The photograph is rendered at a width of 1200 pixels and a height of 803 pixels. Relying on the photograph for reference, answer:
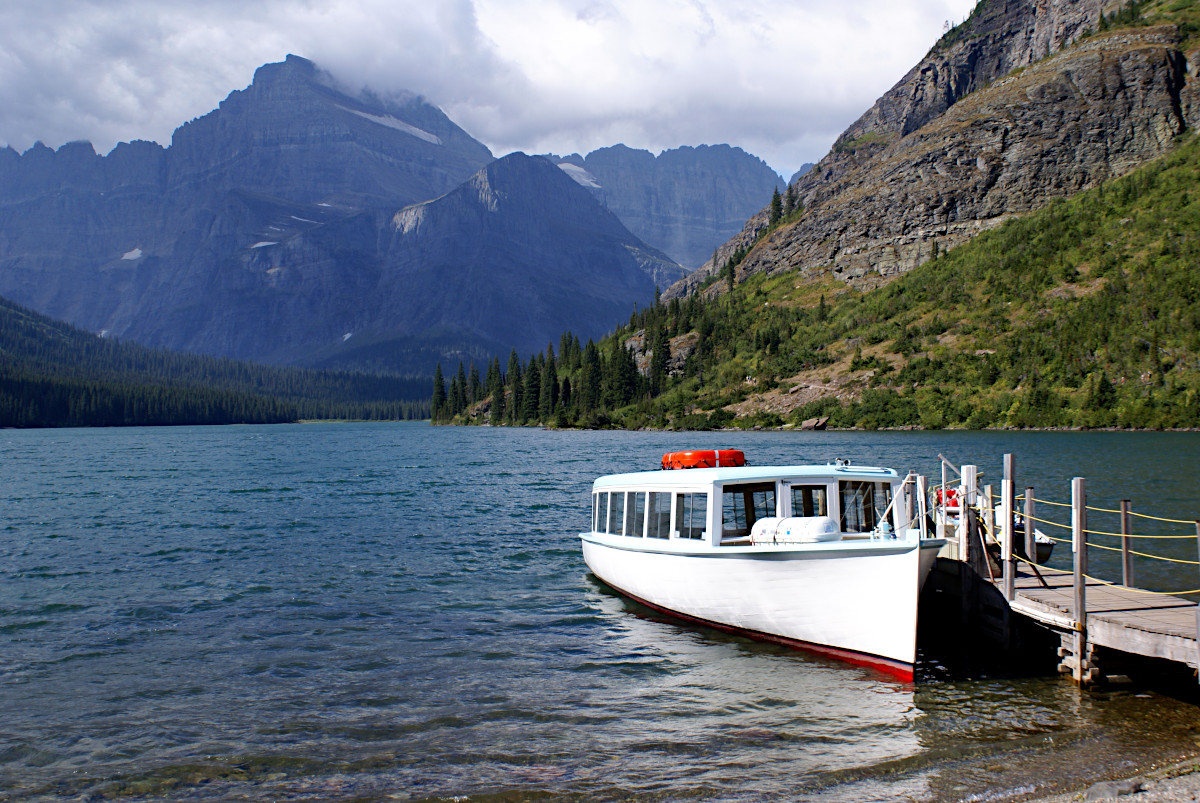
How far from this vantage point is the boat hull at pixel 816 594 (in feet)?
61.0

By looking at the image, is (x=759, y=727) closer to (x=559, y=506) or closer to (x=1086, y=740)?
(x=1086, y=740)

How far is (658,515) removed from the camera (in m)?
25.4

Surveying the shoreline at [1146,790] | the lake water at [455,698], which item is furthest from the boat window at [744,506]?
the shoreline at [1146,790]

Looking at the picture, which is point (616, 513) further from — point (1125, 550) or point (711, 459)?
point (1125, 550)

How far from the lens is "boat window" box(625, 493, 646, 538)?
86.2 feet

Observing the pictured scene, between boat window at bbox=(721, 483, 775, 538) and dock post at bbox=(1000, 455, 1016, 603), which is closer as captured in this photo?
dock post at bbox=(1000, 455, 1016, 603)

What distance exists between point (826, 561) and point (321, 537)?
31626 mm

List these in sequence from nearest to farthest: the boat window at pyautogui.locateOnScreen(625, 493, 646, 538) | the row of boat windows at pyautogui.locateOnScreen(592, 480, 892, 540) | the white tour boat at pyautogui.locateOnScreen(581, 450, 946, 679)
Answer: the white tour boat at pyautogui.locateOnScreen(581, 450, 946, 679)
the row of boat windows at pyautogui.locateOnScreen(592, 480, 892, 540)
the boat window at pyautogui.locateOnScreen(625, 493, 646, 538)

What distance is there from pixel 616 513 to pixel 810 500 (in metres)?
7.72

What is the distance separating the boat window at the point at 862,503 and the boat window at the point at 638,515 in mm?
6387

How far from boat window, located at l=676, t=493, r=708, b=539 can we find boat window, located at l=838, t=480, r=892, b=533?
3.91m

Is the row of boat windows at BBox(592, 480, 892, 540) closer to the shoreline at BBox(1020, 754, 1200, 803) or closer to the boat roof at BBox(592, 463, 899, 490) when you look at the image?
the boat roof at BBox(592, 463, 899, 490)

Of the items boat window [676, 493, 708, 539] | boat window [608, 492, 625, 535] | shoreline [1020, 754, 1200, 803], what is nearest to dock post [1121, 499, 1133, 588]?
shoreline [1020, 754, 1200, 803]

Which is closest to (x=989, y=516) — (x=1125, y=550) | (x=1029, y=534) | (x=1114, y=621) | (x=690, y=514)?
(x=1029, y=534)
